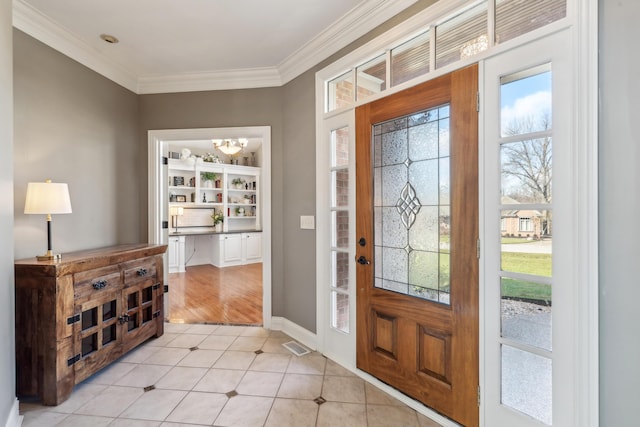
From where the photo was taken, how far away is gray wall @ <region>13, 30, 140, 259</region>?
7.52 feet

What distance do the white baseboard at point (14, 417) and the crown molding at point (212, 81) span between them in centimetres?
303

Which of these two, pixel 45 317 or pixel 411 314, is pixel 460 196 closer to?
pixel 411 314

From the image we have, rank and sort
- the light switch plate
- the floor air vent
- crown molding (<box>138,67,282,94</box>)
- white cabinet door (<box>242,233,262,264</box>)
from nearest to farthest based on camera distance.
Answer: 1. the floor air vent
2. the light switch plate
3. crown molding (<box>138,67,282,94</box>)
4. white cabinet door (<box>242,233,262,264</box>)

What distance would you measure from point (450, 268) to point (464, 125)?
82cm

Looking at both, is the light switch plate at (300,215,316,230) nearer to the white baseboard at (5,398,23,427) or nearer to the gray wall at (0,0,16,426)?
the gray wall at (0,0,16,426)

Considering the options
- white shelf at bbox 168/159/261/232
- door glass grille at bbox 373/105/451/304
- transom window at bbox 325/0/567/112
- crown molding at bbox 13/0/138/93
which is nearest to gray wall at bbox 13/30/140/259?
crown molding at bbox 13/0/138/93

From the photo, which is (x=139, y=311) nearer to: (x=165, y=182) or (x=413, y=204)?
(x=165, y=182)

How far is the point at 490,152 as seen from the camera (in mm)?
1588

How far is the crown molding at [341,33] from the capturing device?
2.13 m

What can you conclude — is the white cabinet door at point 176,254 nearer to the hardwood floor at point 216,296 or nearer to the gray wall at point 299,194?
the hardwood floor at point 216,296

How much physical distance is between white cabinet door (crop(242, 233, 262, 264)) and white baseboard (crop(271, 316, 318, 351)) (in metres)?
4.27

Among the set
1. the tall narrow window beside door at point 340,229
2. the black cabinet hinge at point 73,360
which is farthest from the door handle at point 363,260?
the black cabinet hinge at point 73,360

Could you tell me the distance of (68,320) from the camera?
2057 mm

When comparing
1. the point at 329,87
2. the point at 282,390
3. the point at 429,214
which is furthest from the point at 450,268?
the point at 329,87
